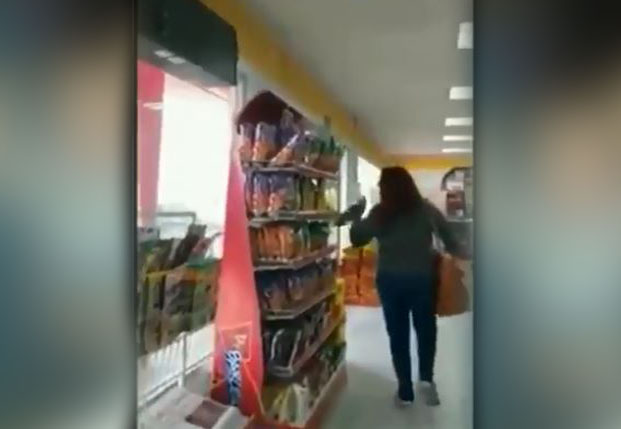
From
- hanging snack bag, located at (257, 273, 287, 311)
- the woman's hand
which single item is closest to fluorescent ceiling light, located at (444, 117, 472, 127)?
the woman's hand

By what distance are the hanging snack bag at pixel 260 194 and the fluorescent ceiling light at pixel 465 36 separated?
645 mm

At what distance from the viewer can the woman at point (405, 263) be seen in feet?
6.18

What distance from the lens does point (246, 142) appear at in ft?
6.63

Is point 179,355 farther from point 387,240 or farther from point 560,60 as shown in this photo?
point 560,60

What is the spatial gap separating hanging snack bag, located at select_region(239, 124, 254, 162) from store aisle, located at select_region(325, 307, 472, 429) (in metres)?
0.52

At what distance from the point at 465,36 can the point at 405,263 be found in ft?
2.02

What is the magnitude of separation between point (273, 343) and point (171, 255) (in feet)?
1.30

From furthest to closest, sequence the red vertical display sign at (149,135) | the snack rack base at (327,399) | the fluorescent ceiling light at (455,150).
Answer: the red vertical display sign at (149,135) < the snack rack base at (327,399) < the fluorescent ceiling light at (455,150)

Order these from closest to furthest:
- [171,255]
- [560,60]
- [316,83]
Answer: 1. [560,60]
2. [316,83]
3. [171,255]

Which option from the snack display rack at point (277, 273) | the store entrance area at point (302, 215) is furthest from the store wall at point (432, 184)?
the snack display rack at point (277, 273)

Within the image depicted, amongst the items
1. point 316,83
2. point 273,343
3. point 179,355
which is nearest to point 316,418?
point 273,343

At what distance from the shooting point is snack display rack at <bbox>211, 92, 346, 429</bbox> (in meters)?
1.99

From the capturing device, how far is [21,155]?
209 centimetres

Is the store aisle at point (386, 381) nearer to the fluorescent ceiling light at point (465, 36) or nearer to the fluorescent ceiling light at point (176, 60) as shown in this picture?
the fluorescent ceiling light at point (465, 36)
